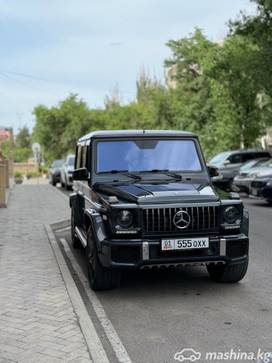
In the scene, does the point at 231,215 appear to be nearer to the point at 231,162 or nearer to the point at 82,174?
the point at 82,174

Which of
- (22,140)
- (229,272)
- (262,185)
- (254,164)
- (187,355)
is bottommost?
(187,355)

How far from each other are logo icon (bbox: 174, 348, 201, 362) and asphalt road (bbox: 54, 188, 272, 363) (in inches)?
2.0

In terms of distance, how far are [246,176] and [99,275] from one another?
13550 mm

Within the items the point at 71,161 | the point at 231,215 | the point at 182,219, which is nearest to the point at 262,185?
the point at 231,215

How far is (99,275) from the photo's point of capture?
653cm

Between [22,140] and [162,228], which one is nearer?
[162,228]

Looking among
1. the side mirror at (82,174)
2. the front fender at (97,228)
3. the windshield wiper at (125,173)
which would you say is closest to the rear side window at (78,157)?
the side mirror at (82,174)

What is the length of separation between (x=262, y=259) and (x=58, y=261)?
3.08m

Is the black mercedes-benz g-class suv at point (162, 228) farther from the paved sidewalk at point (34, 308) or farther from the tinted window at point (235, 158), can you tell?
the tinted window at point (235, 158)

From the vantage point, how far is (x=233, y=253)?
638 cm

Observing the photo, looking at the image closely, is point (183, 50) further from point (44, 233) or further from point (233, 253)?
point (233, 253)

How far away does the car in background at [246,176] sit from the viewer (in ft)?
62.2

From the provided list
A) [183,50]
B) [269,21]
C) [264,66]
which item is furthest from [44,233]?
[183,50]

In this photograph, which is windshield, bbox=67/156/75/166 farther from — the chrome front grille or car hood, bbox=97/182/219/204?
the chrome front grille
